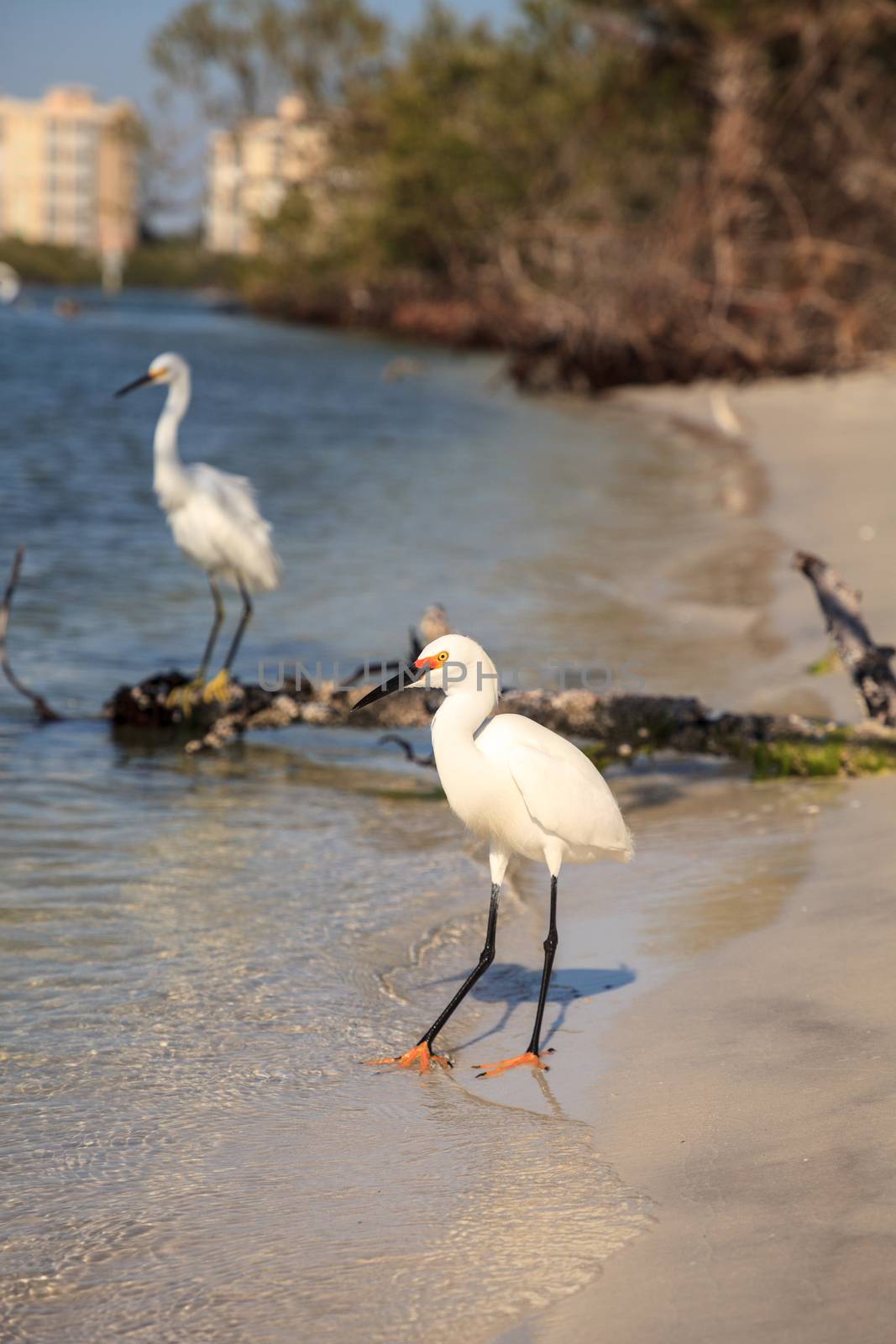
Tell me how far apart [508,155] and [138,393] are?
20.5m

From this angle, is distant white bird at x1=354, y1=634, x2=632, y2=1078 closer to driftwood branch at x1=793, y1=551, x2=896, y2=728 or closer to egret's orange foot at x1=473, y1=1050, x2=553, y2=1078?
egret's orange foot at x1=473, y1=1050, x2=553, y2=1078

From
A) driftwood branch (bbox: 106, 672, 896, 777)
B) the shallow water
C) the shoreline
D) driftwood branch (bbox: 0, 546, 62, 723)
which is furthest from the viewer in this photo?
driftwood branch (bbox: 0, 546, 62, 723)

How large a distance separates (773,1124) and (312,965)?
1.84 meters

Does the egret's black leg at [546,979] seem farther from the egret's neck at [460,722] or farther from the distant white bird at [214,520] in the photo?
the distant white bird at [214,520]

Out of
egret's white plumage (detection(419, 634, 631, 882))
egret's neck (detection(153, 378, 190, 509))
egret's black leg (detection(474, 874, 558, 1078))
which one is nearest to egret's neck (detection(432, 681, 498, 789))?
egret's white plumage (detection(419, 634, 631, 882))

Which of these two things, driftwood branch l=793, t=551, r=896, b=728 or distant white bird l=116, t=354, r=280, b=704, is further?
distant white bird l=116, t=354, r=280, b=704

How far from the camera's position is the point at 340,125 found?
57688mm

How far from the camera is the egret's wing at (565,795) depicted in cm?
425

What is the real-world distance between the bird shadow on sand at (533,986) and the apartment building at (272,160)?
56.4 m

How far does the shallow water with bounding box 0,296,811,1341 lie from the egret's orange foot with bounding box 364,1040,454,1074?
0.11 metres

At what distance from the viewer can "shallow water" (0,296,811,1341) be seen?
10.3 ft

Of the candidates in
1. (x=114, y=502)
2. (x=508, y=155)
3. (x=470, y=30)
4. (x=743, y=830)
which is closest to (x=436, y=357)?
(x=508, y=155)

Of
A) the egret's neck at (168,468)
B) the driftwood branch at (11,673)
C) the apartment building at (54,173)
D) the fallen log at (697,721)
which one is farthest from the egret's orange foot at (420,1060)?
the apartment building at (54,173)

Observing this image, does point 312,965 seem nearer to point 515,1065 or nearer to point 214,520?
point 515,1065
